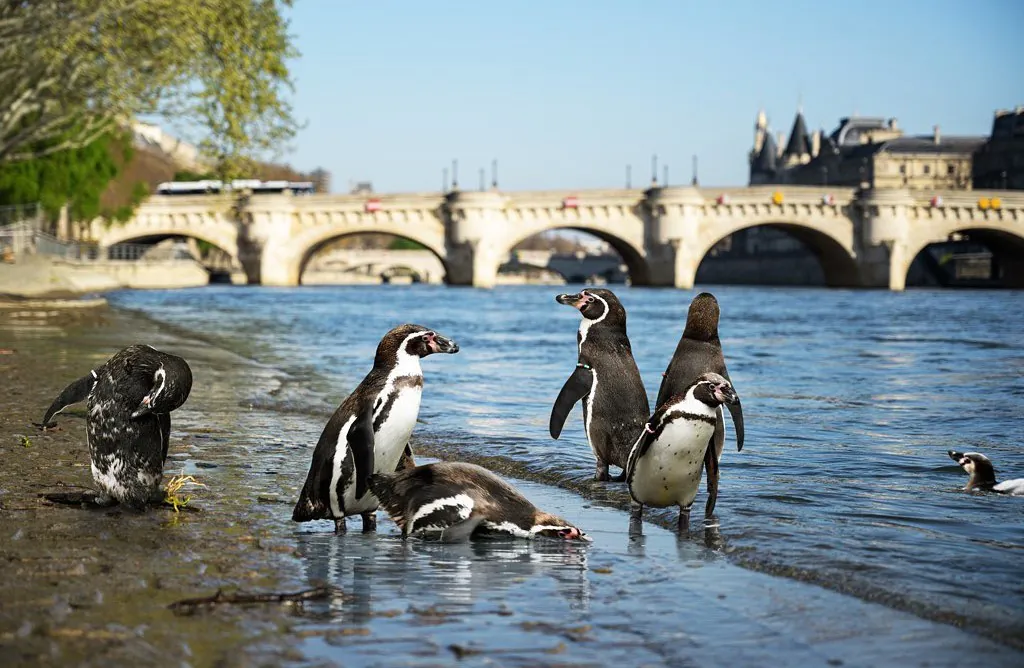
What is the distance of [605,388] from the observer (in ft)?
22.5

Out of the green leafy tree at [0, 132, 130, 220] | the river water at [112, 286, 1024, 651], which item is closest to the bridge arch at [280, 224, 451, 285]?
the green leafy tree at [0, 132, 130, 220]

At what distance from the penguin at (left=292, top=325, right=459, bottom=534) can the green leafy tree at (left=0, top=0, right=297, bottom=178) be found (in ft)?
58.3

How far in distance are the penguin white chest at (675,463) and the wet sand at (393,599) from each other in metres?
0.18

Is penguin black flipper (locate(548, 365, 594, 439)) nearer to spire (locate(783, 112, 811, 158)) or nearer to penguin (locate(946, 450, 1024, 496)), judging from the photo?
penguin (locate(946, 450, 1024, 496))

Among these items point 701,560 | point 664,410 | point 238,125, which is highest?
point 238,125

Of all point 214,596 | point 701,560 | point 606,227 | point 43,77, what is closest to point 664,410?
point 701,560

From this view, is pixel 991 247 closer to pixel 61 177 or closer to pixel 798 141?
→ pixel 798 141

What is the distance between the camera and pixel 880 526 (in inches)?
213

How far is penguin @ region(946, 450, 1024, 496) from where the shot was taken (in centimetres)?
634

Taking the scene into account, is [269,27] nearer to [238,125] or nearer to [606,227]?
[238,125]

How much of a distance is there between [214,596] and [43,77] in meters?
24.5

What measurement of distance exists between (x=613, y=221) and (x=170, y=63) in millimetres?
54446

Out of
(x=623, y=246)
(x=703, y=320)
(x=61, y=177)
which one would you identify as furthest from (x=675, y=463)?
(x=623, y=246)

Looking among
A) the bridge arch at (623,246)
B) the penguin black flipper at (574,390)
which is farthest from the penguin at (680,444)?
the bridge arch at (623,246)
